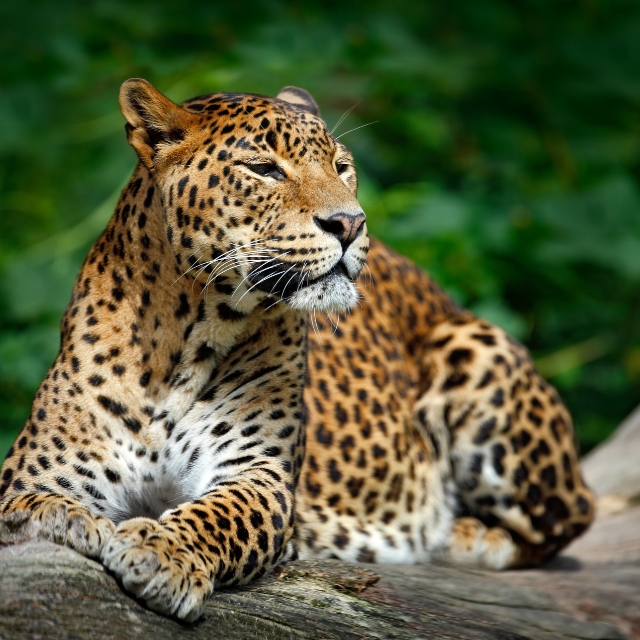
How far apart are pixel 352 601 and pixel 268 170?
1.68 m

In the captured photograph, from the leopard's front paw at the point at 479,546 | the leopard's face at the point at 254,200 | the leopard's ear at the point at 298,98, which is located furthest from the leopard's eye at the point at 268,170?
the leopard's front paw at the point at 479,546

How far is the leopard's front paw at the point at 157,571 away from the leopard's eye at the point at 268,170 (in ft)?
4.72

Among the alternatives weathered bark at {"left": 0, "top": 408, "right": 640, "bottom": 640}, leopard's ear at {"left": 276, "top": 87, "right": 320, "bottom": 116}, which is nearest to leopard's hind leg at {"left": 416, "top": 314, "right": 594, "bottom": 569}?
weathered bark at {"left": 0, "top": 408, "right": 640, "bottom": 640}

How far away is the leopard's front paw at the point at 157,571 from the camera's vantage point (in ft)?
11.0

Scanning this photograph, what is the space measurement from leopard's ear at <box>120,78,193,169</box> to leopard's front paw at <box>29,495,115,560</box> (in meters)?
1.44

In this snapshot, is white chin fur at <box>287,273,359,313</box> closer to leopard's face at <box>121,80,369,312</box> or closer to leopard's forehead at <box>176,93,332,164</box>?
leopard's face at <box>121,80,369,312</box>

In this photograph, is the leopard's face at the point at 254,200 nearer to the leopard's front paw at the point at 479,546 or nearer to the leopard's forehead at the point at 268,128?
the leopard's forehead at the point at 268,128

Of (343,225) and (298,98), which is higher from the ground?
(298,98)

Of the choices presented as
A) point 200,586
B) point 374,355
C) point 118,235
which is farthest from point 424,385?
point 200,586

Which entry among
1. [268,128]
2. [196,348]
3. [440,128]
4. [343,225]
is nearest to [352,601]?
[196,348]

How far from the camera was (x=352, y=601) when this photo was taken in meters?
4.16

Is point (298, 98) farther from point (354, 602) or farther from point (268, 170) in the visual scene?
point (354, 602)

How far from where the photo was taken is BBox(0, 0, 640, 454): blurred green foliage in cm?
955

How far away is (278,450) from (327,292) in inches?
29.7
